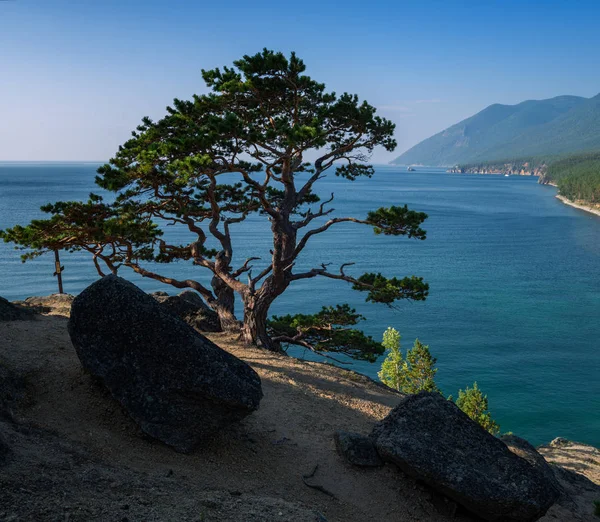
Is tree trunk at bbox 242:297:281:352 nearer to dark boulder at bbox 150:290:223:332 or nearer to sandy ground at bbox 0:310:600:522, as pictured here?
dark boulder at bbox 150:290:223:332

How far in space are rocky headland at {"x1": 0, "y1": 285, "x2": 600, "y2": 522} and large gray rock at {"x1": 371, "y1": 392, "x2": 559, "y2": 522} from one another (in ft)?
0.08

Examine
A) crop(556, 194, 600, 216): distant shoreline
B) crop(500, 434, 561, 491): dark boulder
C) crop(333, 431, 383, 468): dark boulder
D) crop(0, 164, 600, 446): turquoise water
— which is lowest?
crop(0, 164, 600, 446): turquoise water

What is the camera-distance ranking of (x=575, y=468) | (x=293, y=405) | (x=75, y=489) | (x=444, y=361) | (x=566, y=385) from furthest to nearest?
1. (x=444, y=361)
2. (x=566, y=385)
3. (x=575, y=468)
4. (x=293, y=405)
5. (x=75, y=489)

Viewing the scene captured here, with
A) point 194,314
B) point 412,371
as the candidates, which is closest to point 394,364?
point 412,371

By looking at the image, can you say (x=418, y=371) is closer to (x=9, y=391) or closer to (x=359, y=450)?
(x=359, y=450)

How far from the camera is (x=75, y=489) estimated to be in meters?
7.31

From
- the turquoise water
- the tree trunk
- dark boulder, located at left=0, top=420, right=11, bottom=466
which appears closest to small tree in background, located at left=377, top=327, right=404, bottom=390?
the turquoise water

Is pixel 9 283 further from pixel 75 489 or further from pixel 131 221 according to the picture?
pixel 75 489

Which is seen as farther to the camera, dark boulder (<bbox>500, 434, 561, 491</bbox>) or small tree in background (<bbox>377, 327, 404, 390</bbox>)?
small tree in background (<bbox>377, 327, 404, 390</bbox>)

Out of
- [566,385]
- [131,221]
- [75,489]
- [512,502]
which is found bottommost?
[566,385]

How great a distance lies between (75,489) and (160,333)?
11.7ft

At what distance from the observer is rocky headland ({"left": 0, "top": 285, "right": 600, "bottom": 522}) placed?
790 cm

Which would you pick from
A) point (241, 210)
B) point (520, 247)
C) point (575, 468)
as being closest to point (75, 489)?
point (241, 210)

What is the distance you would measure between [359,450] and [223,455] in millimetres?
3126
